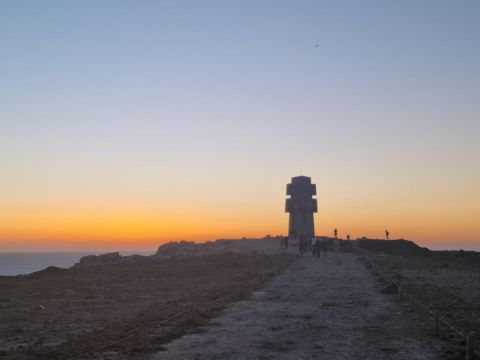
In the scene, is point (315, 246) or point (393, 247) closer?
point (315, 246)

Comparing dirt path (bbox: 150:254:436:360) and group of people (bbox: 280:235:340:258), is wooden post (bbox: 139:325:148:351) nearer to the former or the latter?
dirt path (bbox: 150:254:436:360)

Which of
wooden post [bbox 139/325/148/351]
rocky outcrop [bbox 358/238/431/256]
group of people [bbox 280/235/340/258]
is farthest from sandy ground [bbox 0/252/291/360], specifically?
rocky outcrop [bbox 358/238/431/256]

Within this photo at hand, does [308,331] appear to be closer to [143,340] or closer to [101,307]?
[143,340]

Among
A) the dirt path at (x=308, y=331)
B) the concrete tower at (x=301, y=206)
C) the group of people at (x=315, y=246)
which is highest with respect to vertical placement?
the concrete tower at (x=301, y=206)

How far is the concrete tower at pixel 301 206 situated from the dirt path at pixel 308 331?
6572cm

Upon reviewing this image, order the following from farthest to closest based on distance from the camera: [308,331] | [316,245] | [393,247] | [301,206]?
[301,206] < [393,247] < [316,245] < [308,331]

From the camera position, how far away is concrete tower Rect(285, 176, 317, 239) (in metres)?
92.2

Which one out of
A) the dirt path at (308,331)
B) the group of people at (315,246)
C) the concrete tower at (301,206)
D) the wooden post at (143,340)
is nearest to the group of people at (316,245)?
the group of people at (315,246)

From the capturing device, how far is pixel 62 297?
99.2 feet

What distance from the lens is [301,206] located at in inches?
3620

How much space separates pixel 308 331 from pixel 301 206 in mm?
75895

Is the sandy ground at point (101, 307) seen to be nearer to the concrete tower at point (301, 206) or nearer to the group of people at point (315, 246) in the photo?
the group of people at point (315, 246)

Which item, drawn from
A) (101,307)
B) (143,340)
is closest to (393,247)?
(101,307)

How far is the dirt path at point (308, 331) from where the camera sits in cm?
1360
